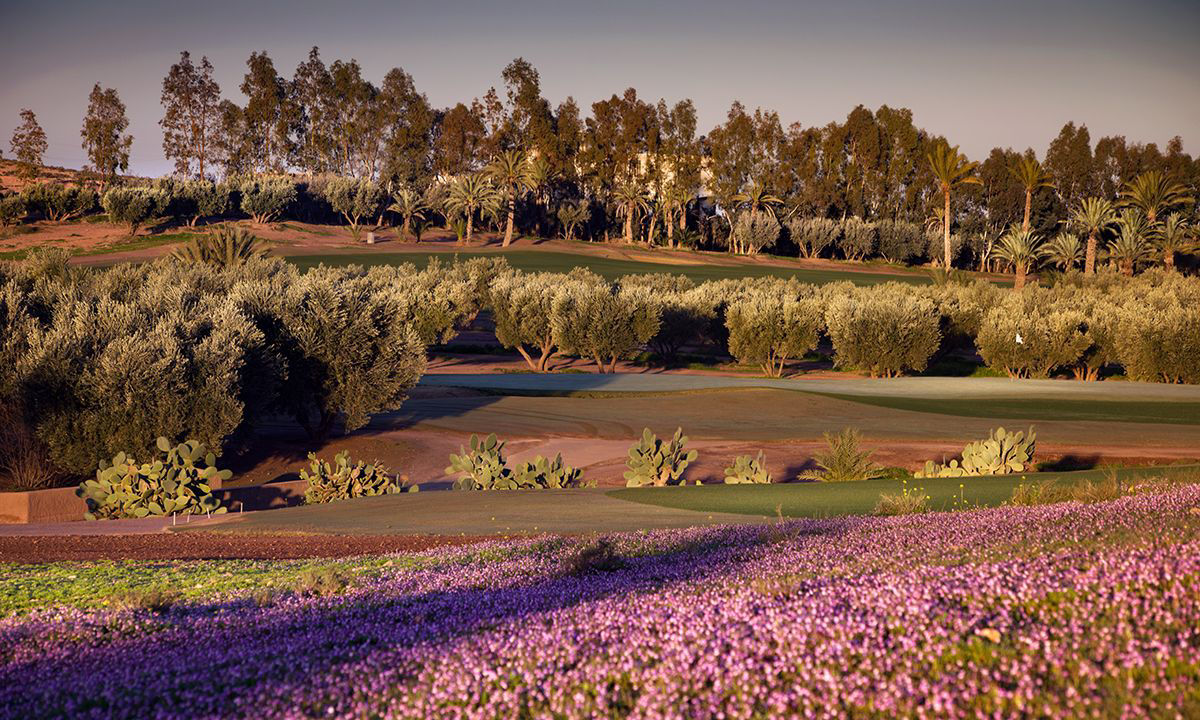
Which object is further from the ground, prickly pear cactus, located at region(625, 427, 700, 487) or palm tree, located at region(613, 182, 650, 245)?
palm tree, located at region(613, 182, 650, 245)

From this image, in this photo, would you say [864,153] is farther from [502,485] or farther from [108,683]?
[108,683]

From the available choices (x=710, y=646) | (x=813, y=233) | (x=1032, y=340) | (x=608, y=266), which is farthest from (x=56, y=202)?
(x=710, y=646)

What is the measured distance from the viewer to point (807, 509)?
1664cm

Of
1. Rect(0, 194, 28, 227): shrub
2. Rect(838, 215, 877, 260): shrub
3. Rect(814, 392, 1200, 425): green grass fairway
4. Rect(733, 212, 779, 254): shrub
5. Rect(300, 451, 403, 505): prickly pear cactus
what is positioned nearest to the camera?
Rect(300, 451, 403, 505): prickly pear cactus

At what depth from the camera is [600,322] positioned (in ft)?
170

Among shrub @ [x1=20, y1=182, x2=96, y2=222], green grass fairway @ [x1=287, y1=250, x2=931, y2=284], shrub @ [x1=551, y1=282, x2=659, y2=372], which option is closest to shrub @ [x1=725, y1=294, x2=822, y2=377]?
shrub @ [x1=551, y1=282, x2=659, y2=372]

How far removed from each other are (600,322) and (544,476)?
29153 millimetres

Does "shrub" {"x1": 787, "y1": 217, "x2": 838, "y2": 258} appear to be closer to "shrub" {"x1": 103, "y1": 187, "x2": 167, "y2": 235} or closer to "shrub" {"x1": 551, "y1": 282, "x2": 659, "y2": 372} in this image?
"shrub" {"x1": 103, "y1": 187, "x2": 167, "y2": 235}

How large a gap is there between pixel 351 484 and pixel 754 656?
768 inches

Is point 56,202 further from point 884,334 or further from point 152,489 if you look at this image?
point 152,489

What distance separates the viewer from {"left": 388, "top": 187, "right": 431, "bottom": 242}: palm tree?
384ft

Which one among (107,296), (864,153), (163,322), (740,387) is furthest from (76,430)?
(864,153)

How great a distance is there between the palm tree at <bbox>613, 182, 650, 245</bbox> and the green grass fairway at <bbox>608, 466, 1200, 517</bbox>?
113m

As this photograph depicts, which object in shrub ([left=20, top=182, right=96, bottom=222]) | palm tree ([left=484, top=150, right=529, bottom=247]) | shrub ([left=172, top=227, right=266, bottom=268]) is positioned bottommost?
shrub ([left=172, top=227, right=266, bottom=268])
